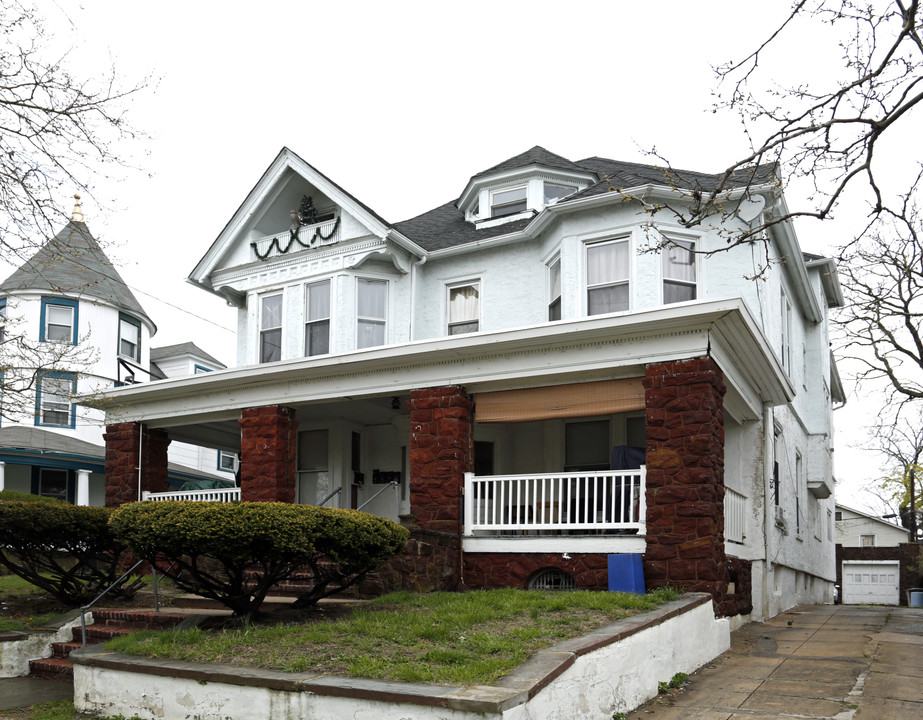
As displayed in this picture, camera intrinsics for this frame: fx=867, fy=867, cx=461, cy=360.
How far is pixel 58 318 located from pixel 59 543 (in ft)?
55.3

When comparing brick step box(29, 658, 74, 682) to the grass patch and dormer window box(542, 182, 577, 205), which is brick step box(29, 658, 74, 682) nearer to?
the grass patch

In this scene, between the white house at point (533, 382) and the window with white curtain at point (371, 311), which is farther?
the window with white curtain at point (371, 311)

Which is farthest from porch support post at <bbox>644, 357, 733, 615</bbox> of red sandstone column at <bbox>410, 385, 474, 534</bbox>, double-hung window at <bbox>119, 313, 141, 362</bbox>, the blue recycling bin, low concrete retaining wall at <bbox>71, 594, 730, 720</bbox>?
double-hung window at <bbox>119, 313, 141, 362</bbox>

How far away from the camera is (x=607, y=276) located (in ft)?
48.4

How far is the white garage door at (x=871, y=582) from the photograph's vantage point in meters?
37.8

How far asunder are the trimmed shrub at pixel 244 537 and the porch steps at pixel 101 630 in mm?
1351

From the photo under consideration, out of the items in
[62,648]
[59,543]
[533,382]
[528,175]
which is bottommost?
[62,648]

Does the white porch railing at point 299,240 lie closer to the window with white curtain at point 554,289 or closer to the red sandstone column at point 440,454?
the window with white curtain at point 554,289

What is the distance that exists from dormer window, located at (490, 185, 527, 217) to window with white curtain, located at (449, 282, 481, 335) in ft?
5.83

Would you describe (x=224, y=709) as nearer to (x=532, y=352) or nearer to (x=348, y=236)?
(x=532, y=352)

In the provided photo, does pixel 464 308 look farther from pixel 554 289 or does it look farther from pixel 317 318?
pixel 317 318

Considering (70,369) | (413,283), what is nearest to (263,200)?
(413,283)

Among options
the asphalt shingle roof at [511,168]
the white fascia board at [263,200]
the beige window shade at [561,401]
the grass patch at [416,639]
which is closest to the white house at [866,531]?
the asphalt shingle roof at [511,168]

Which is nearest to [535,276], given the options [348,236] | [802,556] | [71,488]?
[348,236]
